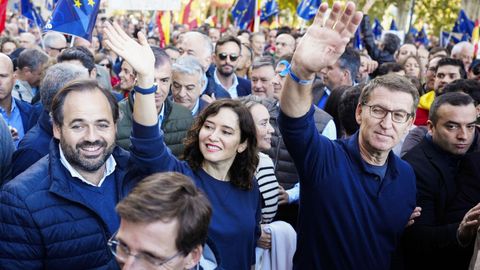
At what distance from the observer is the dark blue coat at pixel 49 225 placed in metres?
2.86

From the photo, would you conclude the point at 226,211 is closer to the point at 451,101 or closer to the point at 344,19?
the point at 344,19

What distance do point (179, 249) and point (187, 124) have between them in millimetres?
2883

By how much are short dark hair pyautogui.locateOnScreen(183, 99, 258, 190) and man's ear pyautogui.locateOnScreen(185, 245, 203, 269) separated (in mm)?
1327

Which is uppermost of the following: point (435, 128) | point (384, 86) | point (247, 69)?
point (384, 86)

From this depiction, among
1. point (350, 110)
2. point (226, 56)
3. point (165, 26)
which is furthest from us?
point (165, 26)

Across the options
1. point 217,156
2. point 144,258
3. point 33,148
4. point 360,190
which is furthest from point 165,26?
point 144,258

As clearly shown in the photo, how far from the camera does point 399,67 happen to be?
8.53 metres

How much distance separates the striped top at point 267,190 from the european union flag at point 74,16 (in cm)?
325

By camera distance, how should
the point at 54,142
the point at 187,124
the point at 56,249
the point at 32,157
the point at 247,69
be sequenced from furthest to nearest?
the point at 247,69
the point at 187,124
the point at 32,157
the point at 54,142
the point at 56,249

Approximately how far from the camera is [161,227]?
85.1 inches

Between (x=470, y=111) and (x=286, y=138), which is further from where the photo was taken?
(x=470, y=111)

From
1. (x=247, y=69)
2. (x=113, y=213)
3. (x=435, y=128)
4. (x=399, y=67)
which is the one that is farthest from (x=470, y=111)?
(x=247, y=69)

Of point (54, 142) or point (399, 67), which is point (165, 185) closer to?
point (54, 142)

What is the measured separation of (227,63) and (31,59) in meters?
2.30
